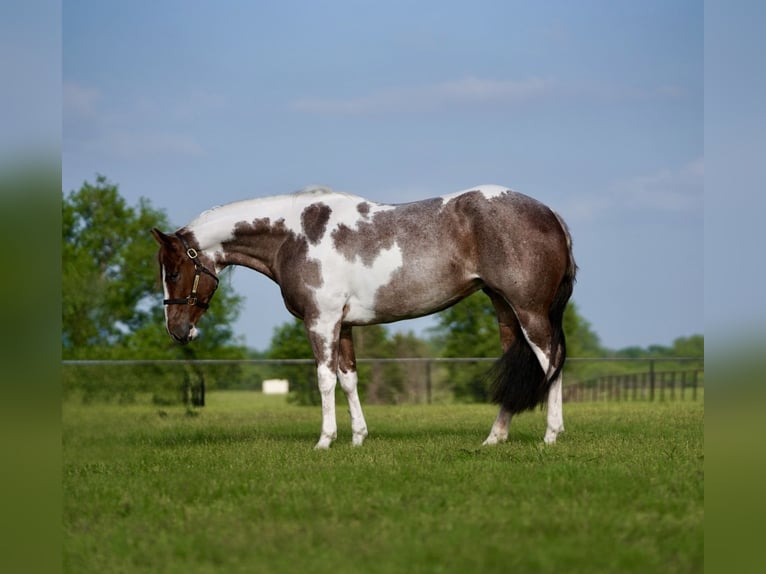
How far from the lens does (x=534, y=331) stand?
8.48m

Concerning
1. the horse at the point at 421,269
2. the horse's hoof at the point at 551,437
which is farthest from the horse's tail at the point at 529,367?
the horse's hoof at the point at 551,437

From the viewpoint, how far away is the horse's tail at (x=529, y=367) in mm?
8578

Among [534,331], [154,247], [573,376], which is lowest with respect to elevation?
[573,376]

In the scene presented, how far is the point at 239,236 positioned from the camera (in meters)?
9.45

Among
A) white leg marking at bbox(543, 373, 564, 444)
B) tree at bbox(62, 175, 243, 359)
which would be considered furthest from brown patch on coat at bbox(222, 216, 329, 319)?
tree at bbox(62, 175, 243, 359)

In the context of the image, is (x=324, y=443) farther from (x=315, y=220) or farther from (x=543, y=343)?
(x=543, y=343)

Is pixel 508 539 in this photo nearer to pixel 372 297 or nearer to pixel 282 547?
pixel 282 547

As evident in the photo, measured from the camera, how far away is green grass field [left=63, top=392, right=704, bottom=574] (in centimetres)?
416

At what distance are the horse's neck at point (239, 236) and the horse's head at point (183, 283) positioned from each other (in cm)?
17

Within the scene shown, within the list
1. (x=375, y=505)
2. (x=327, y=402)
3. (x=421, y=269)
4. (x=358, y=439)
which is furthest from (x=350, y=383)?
(x=375, y=505)

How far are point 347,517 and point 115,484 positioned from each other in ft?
7.72

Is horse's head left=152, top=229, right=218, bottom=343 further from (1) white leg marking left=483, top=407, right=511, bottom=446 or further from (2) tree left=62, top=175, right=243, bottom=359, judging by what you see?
(2) tree left=62, top=175, right=243, bottom=359
